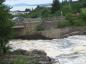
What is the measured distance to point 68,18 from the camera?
5300 centimetres

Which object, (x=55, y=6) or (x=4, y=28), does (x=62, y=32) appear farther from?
(x=4, y=28)

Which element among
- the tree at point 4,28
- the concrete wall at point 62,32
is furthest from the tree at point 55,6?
the tree at point 4,28

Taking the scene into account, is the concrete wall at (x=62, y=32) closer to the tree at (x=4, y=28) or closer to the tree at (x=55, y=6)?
the tree at (x=55, y=6)

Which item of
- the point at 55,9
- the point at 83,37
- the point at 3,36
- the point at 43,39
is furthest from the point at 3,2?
the point at 55,9

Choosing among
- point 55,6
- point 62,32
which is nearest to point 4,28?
point 62,32

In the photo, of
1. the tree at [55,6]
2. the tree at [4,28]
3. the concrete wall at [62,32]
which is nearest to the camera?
the tree at [4,28]

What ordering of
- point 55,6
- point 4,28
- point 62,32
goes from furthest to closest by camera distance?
point 55,6 < point 62,32 < point 4,28

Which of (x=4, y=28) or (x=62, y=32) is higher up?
(x=4, y=28)

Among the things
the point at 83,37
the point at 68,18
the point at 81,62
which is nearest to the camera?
the point at 81,62

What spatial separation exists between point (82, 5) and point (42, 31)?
20.9 metres

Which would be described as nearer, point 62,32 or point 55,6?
point 62,32

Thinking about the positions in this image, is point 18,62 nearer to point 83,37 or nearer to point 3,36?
point 3,36

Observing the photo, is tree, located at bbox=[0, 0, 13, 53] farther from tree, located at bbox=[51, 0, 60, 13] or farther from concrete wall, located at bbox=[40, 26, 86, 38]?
tree, located at bbox=[51, 0, 60, 13]

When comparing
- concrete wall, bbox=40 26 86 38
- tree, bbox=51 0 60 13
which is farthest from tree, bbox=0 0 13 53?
tree, bbox=51 0 60 13
